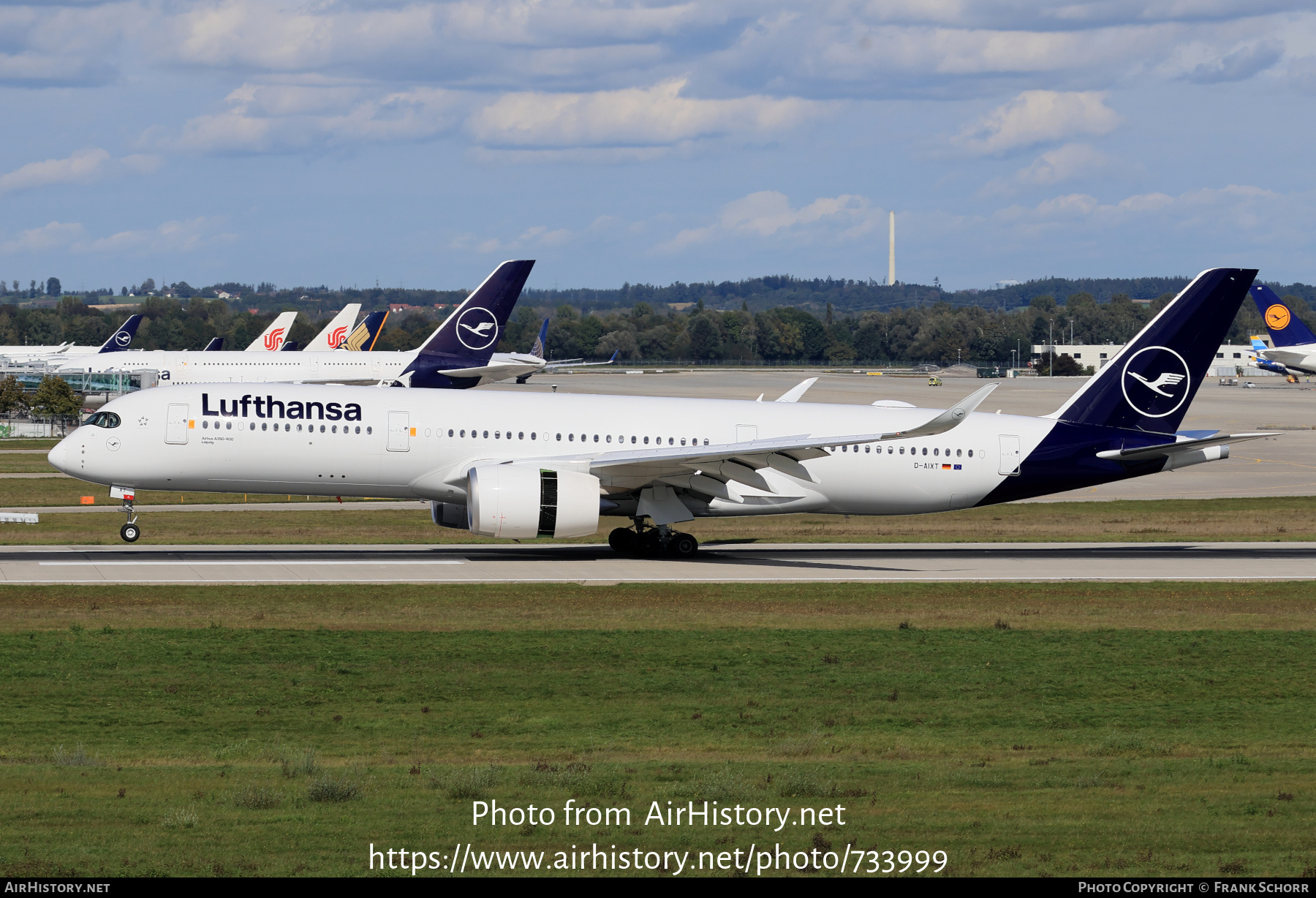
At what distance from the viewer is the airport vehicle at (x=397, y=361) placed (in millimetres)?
69750

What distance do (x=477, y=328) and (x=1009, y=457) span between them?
38821 millimetres

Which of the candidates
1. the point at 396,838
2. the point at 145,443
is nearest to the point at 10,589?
the point at 145,443

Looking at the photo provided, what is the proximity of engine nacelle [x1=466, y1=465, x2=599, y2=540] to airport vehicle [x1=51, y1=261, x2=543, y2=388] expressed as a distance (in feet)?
115

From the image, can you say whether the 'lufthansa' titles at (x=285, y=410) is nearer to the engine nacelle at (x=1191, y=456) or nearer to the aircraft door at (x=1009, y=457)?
the aircraft door at (x=1009, y=457)

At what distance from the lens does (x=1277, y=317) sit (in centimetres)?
13675

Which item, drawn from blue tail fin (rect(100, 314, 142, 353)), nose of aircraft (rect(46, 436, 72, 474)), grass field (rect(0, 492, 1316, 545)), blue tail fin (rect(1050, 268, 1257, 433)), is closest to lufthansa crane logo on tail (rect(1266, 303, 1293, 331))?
grass field (rect(0, 492, 1316, 545))

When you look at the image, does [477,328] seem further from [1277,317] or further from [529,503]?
[1277,317]

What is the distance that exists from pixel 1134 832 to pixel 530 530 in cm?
2139

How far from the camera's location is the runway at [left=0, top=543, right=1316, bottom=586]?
32.0 metres

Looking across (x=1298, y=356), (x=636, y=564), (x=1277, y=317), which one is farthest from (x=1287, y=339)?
(x=636, y=564)

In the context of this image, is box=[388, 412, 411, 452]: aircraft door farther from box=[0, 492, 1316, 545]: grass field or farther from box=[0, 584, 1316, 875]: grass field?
box=[0, 492, 1316, 545]: grass field

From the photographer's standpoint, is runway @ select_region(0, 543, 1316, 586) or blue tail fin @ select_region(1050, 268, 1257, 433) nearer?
runway @ select_region(0, 543, 1316, 586)

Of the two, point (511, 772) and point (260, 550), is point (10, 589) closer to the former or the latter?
point (260, 550)

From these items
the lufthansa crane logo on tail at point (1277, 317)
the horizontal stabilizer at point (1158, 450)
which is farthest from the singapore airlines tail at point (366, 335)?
the horizontal stabilizer at point (1158, 450)
